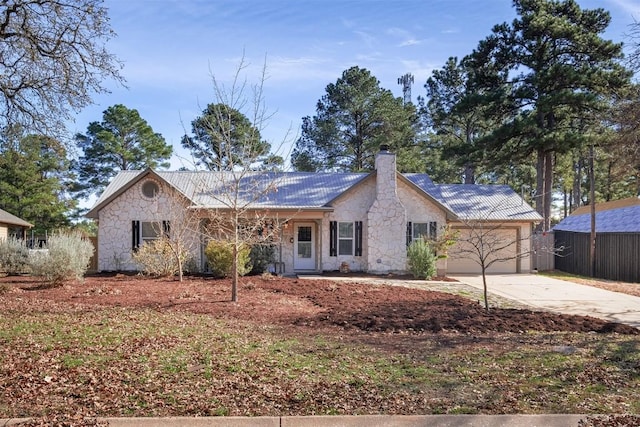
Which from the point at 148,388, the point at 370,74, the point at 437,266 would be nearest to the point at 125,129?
the point at 370,74

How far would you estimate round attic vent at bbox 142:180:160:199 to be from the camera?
19.8m

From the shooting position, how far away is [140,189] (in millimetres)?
19719

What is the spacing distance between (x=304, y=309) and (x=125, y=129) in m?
33.0

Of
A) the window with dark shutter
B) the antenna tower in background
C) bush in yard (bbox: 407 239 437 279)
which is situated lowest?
bush in yard (bbox: 407 239 437 279)

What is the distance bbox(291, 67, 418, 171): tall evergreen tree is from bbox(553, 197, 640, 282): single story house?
445 inches

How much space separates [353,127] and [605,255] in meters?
18.3

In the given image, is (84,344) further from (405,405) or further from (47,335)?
(405,405)

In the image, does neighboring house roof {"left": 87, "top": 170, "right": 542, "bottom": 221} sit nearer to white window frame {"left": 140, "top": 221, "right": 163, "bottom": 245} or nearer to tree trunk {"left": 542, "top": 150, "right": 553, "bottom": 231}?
white window frame {"left": 140, "top": 221, "right": 163, "bottom": 245}

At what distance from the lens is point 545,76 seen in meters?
25.1

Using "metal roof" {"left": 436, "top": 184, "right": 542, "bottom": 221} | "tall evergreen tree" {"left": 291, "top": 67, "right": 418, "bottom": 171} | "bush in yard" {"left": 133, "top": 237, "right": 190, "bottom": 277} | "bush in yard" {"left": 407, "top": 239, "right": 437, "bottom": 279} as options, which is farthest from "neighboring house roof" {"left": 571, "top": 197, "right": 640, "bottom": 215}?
"bush in yard" {"left": 133, "top": 237, "right": 190, "bottom": 277}

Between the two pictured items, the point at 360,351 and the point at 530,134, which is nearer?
the point at 360,351

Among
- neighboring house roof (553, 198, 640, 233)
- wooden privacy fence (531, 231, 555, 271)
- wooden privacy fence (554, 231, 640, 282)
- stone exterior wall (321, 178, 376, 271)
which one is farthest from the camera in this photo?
wooden privacy fence (531, 231, 555, 271)

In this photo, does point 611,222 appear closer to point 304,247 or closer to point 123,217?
point 304,247

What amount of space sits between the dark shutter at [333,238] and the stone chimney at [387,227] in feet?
4.46
